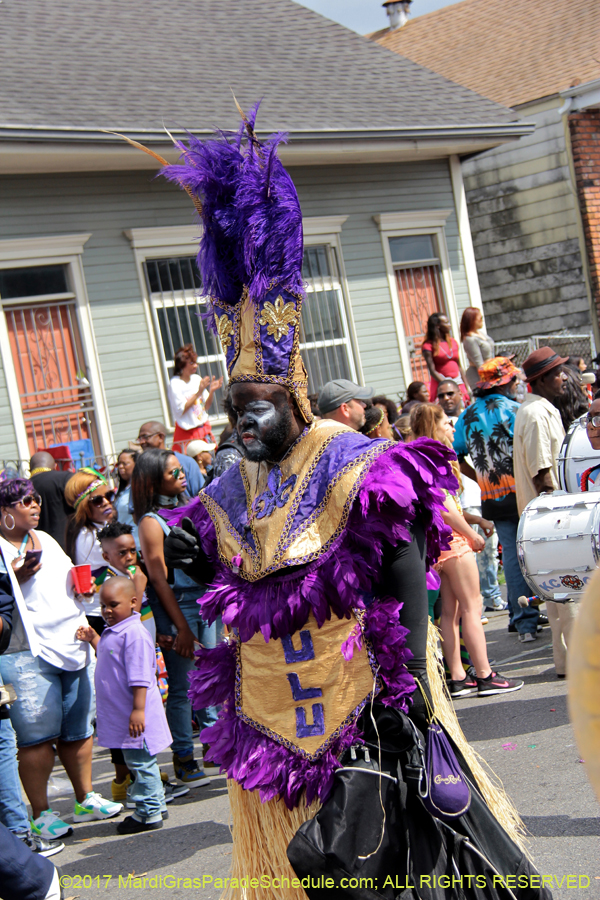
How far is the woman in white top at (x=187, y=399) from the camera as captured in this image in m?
10.2

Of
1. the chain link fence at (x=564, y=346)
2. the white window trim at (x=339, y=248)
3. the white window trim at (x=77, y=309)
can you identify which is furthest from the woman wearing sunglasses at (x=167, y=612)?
the chain link fence at (x=564, y=346)

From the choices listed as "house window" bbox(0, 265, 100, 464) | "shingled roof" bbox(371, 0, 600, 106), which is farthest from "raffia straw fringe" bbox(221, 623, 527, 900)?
"shingled roof" bbox(371, 0, 600, 106)

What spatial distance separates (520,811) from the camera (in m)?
4.28

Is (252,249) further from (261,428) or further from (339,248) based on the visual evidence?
(339,248)

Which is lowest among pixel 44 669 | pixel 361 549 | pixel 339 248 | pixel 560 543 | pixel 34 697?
pixel 34 697

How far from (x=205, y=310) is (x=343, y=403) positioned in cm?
536

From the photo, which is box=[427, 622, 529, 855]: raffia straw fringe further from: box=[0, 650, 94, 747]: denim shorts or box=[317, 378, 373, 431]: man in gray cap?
box=[0, 650, 94, 747]: denim shorts

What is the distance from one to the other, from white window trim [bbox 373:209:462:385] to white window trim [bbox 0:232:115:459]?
4.55m

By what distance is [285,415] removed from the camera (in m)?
2.71

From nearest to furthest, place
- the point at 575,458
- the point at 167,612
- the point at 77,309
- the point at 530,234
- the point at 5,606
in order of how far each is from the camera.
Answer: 1. the point at 5,606
2. the point at 167,612
3. the point at 575,458
4. the point at 77,309
5. the point at 530,234

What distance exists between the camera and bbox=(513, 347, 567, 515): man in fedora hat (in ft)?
20.7

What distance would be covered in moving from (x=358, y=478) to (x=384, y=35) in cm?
2375

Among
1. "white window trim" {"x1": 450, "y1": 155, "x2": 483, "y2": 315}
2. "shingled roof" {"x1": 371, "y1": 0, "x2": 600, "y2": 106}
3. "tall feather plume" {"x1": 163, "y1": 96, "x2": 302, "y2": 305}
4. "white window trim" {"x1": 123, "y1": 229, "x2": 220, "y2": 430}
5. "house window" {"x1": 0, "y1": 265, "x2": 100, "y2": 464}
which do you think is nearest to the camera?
"tall feather plume" {"x1": 163, "y1": 96, "x2": 302, "y2": 305}

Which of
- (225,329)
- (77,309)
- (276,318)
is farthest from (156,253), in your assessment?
(276,318)
